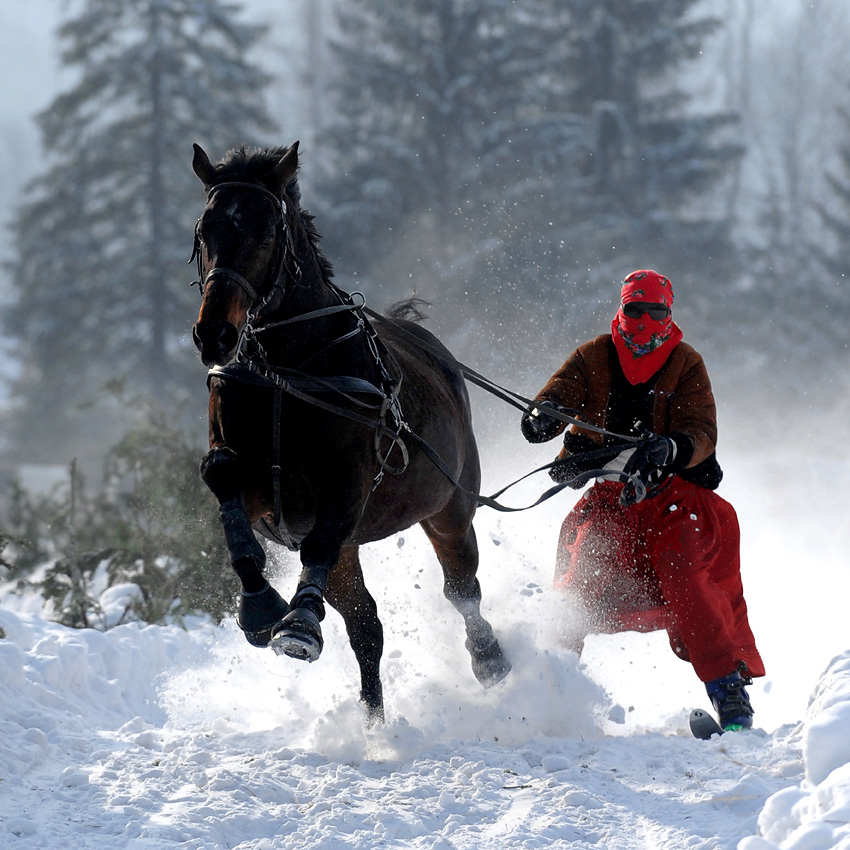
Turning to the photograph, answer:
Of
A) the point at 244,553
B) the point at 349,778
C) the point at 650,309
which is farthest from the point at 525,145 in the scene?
the point at 349,778

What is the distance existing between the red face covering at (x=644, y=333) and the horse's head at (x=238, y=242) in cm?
170

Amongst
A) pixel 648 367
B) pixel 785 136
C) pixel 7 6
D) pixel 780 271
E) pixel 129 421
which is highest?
pixel 7 6

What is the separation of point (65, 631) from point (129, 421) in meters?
15.5

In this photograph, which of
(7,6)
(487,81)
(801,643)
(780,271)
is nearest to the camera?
(801,643)

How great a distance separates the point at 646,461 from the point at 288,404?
159cm

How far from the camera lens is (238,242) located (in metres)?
3.88

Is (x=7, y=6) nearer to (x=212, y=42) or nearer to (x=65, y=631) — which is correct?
(x=212, y=42)

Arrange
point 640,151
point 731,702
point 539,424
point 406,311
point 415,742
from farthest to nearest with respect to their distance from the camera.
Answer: point 640,151, point 406,311, point 539,424, point 731,702, point 415,742

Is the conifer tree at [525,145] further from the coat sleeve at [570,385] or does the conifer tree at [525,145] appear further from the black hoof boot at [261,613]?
the black hoof boot at [261,613]

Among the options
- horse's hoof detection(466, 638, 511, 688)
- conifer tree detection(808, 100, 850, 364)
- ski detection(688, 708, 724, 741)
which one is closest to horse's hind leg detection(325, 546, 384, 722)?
horse's hoof detection(466, 638, 511, 688)

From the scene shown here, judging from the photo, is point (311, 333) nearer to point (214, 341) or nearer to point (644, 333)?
point (214, 341)

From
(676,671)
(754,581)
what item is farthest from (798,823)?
(754,581)

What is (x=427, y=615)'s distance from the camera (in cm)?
605

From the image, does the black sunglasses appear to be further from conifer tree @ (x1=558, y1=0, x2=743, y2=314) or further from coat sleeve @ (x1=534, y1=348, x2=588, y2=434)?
conifer tree @ (x1=558, y1=0, x2=743, y2=314)
